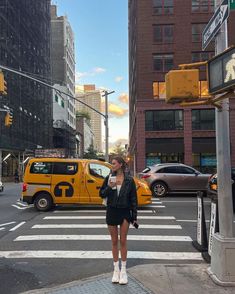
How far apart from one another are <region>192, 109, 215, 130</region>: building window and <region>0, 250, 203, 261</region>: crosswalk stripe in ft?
132

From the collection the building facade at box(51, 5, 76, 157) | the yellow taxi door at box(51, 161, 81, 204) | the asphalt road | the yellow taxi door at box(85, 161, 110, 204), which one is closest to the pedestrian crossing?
the asphalt road

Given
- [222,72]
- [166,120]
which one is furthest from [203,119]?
[222,72]

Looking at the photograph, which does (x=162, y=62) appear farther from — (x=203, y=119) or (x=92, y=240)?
(x=92, y=240)

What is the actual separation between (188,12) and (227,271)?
45544mm

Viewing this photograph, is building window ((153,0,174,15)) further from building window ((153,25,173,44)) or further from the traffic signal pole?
the traffic signal pole

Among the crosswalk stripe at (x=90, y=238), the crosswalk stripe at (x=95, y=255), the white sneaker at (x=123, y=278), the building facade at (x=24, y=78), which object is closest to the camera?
the white sneaker at (x=123, y=278)

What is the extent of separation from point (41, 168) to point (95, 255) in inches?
305

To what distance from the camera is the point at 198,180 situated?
21.2 metres

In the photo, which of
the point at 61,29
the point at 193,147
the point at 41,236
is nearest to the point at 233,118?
the point at 193,147

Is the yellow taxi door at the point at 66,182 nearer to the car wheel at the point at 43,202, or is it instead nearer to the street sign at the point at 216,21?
the car wheel at the point at 43,202

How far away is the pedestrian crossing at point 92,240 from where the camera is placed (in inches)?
336

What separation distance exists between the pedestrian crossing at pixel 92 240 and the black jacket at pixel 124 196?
87.9 inches

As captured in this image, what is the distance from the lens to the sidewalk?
5844 millimetres

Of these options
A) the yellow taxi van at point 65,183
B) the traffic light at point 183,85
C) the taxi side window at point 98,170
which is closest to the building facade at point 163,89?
the taxi side window at point 98,170
